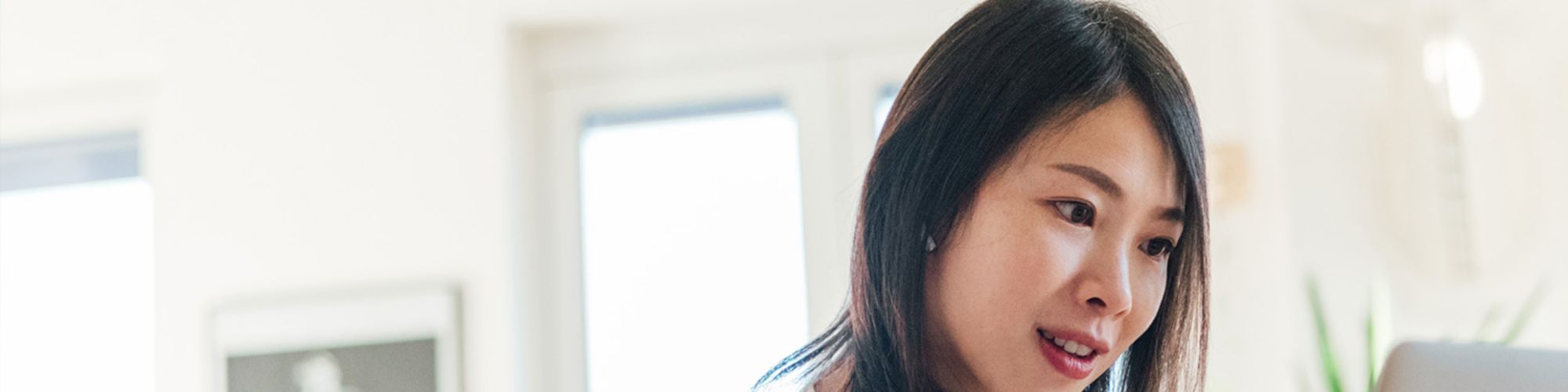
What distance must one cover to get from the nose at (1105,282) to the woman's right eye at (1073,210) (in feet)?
0.05

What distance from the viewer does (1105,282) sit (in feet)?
2.18

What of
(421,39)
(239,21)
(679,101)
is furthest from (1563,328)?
(239,21)

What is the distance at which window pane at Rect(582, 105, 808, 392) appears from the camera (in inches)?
127

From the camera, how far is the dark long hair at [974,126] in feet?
2.23

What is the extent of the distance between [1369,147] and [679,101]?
4.44 ft

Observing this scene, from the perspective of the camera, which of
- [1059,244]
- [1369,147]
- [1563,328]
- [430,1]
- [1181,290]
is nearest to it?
[1059,244]

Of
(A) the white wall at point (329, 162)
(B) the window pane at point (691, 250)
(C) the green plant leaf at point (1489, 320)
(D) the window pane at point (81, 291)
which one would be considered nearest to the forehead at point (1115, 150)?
(C) the green plant leaf at point (1489, 320)

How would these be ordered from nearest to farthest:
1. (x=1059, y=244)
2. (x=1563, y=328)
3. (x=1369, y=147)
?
(x=1059, y=244)
(x=1563, y=328)
(x=1369, y=147)

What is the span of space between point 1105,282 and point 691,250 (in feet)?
8.68

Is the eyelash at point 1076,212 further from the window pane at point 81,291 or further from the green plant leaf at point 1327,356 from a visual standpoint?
the window pane at point 81,291

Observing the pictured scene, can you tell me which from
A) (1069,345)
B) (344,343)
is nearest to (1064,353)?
(1069,345)

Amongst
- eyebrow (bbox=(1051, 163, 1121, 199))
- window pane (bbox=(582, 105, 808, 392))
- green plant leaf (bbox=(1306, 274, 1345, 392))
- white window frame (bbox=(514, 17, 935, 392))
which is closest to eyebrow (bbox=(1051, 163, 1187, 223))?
eyebrow (bbox=(1051, 163, 1121, 199))

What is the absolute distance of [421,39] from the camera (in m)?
3.29

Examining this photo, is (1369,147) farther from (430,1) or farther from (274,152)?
(274,152)
